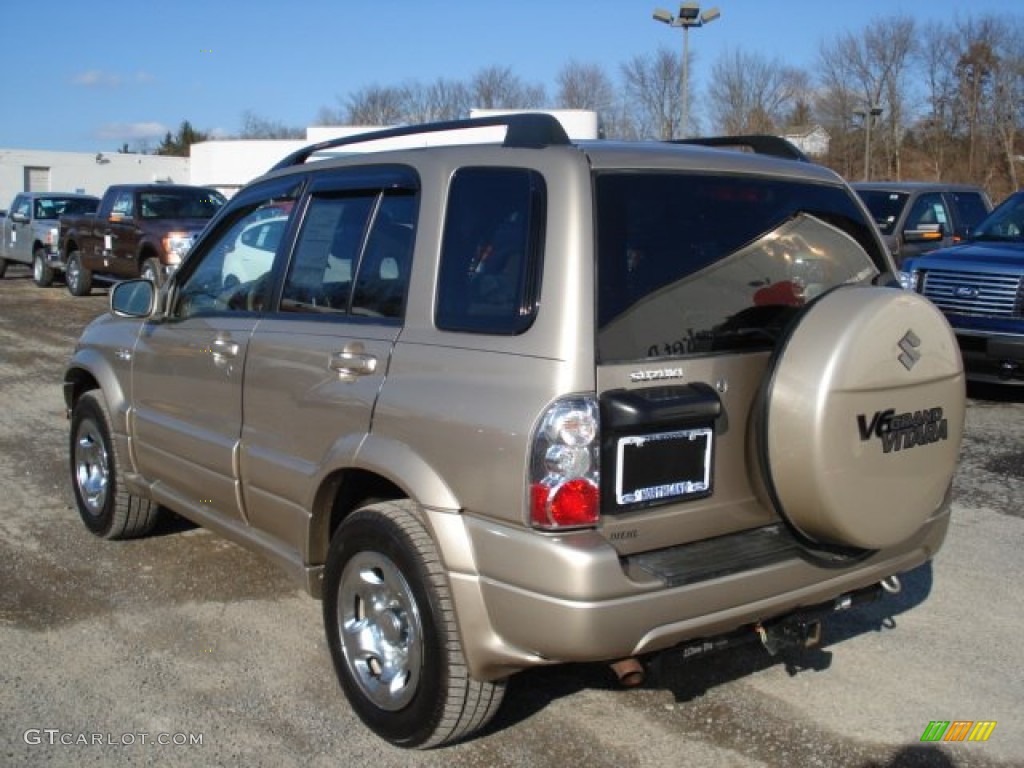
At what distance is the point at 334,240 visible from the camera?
384 cm

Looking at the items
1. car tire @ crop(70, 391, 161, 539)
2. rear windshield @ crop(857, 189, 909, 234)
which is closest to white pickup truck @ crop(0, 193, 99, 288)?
rear windshield @ crop(857, 189, 909, 234)

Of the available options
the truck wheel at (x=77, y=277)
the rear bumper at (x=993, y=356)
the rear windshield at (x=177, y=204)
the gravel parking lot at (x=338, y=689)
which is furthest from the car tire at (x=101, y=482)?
the truck wheel at (x=77, y=277)

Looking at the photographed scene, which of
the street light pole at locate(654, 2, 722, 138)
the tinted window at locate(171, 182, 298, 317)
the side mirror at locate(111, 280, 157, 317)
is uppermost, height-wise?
the street light pole at locate(654, 2, 722, 138)

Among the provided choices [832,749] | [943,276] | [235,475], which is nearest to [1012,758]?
[832,749]

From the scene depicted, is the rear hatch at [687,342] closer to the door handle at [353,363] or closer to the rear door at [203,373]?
the door handle at [353,363]

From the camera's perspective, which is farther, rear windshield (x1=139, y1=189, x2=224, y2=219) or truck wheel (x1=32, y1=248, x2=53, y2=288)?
truck wheel (x1=32, y1=248, x2=53, y2=288)

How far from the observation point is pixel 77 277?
1847 cm

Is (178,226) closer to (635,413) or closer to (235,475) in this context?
(235,475)

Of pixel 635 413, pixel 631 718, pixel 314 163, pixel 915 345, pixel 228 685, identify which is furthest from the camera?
pixel 314 163

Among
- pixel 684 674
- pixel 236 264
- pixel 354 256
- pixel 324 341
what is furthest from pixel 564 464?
pixel 236 264

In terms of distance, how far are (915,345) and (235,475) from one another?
8.57 ft

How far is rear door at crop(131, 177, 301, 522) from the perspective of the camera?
4.18 m

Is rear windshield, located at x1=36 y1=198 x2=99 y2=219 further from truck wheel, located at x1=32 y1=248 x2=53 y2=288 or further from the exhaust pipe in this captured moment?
the exhaust pipe

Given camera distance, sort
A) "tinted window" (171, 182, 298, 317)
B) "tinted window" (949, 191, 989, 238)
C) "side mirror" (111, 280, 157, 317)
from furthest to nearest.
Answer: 1. "tinted window" (949, 191, 989, 238)
2. "side mirror" (111, 280, 157, 317)
3. "tinted window" (171, 182, 298, 317)
